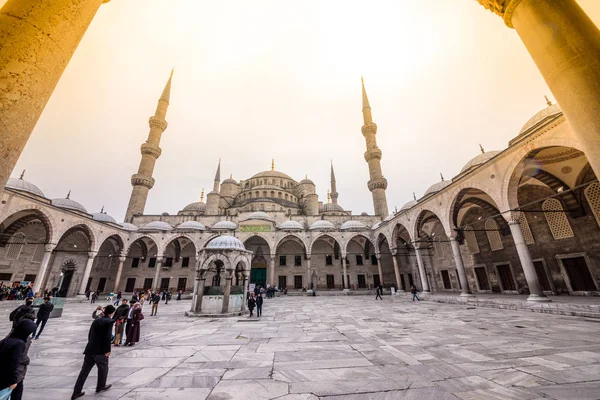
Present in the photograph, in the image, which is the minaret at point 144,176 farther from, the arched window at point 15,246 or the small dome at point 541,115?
the small dome at point 541,115

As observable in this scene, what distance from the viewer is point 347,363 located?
4043 mm

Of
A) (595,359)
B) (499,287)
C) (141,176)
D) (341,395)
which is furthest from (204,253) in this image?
(141,176)

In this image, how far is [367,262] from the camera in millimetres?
25078

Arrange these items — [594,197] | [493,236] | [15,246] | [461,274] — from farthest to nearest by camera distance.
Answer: [15,246]
[493,236]
[461,274]
[594,197]

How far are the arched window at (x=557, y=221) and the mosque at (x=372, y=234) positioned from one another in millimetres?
47

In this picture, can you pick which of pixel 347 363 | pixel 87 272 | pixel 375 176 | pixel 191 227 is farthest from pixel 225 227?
pixel 347 363

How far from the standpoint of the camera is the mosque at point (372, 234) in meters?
11.3

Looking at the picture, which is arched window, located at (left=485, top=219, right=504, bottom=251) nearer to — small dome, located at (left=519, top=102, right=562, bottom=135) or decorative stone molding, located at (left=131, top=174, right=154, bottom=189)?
small dome, located at (left=519, top=102, right=562, bottom=135)

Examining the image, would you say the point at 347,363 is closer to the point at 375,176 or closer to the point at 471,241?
the point at 471,241

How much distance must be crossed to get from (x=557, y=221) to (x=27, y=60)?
19193 mm

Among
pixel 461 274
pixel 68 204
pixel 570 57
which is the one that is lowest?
pixel 461 274

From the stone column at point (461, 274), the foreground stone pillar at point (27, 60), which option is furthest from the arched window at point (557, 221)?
the foreground stone pillar at point (27, 60)

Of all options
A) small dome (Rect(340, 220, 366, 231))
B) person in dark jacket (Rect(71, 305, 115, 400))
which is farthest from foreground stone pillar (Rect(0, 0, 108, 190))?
small dome (Rect(340, 220, 366, 231))

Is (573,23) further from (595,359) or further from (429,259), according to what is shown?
(429,259)
